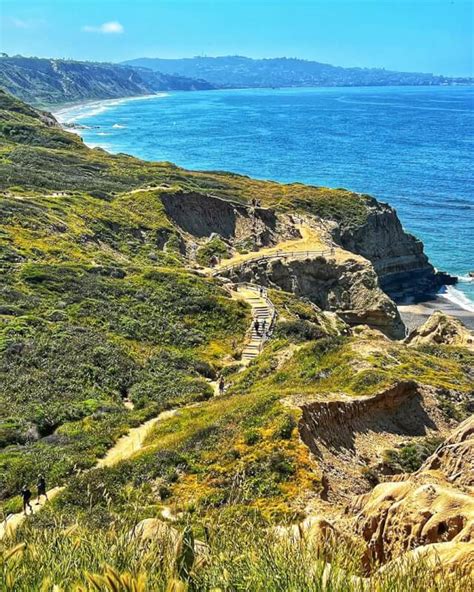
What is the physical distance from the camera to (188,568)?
6.02m

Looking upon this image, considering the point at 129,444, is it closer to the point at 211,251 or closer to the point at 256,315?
the point at 256,315

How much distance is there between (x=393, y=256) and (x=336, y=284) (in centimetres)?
1866

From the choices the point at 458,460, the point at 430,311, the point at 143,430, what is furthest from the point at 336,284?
the point at 458,460

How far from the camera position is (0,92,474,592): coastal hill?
6.12m

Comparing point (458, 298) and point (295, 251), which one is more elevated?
point (295, 251)

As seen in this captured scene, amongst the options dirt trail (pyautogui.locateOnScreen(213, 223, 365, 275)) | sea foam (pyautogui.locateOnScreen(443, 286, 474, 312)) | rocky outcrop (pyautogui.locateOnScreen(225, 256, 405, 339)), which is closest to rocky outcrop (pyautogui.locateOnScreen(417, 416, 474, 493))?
dirt trail (pyautogui.locateOnScreen(213, 223, 365, 275))

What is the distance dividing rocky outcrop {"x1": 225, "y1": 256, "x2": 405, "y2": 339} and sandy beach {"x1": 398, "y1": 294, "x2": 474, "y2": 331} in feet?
21.1

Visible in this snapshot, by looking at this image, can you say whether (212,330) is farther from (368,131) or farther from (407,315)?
(368,131)

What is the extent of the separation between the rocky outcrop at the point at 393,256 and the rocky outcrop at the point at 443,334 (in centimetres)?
2419

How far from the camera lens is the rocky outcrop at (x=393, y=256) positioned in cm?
6381

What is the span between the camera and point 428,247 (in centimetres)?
7512

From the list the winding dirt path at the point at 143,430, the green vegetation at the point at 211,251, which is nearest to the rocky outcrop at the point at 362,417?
the winding dirt path at the point at 143,430

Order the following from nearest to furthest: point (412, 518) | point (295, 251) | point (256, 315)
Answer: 1. point (412, 518)
2. point (256, 315)
3. point (295, 251)

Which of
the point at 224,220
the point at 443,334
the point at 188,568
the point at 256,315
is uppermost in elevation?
the point at 188,568
